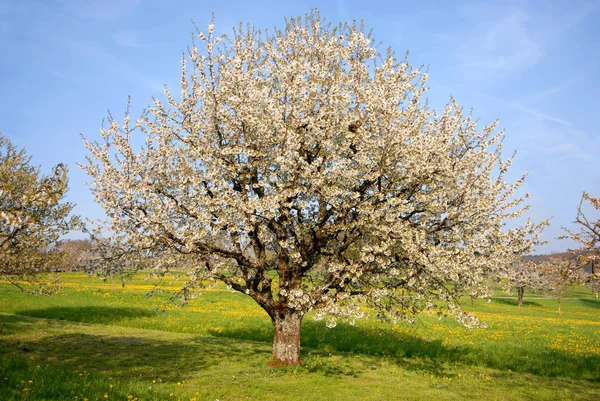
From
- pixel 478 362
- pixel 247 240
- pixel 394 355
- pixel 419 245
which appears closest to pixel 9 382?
pixel 247 240

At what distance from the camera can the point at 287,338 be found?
1869 cm

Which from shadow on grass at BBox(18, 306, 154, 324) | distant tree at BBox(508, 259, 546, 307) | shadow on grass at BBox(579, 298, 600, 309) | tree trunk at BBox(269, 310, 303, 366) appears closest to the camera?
distant tree at BBox(508, 259, 546, 307)

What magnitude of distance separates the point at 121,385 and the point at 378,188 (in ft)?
36.7

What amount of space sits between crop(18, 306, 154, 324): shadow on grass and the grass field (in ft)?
0.33

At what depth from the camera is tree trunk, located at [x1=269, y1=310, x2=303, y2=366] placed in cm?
1852

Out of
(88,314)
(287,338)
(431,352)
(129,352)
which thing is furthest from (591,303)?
(129,352)

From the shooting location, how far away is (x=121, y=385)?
12.1 m

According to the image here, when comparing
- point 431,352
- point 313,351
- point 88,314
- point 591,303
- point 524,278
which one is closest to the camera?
point 313,351

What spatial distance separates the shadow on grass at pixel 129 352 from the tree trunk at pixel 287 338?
2234 millimetres

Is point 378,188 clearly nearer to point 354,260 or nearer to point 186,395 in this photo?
point 354,260

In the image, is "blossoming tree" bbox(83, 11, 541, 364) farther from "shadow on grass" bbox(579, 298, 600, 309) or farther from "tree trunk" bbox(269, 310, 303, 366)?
"shadow on grass" bbox(579, 298, 600, 309)

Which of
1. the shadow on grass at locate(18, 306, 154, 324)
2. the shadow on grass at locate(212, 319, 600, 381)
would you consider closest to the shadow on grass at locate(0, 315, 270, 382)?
the shadow on grass at locate(212, 319, 600, 381)

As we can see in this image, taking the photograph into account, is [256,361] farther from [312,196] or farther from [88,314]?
[88,314]

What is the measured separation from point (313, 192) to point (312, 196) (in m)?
1.06
